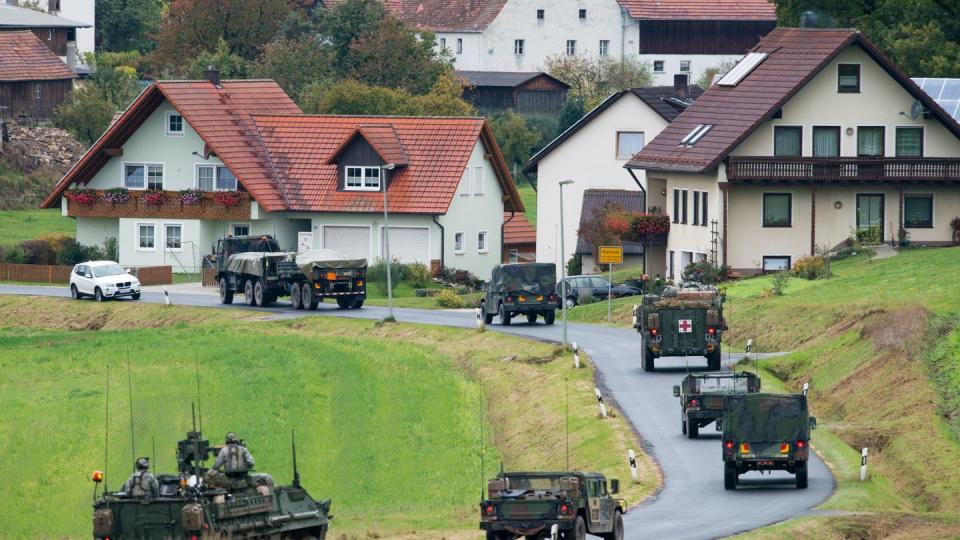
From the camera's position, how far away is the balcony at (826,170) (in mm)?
78750

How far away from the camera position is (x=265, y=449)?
169ft

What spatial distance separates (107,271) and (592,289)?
1824cm

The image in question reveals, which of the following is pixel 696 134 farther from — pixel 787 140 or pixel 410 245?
pixel 410 245

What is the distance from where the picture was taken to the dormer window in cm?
9294

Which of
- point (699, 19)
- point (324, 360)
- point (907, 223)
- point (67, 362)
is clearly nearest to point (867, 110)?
point (907, 223)

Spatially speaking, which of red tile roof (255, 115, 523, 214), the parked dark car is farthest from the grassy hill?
red tile roof (255, 115, 523, 214)

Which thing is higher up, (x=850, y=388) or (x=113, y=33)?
(x=113, y=33)

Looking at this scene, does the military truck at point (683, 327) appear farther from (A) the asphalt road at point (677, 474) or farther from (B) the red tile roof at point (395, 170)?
(B) the red tile roof at point (395, 170)

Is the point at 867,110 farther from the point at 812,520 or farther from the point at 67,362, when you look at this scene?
the point at 812,520

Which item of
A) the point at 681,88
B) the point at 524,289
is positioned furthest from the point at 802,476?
the point at 681,88

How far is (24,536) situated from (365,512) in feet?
22.0

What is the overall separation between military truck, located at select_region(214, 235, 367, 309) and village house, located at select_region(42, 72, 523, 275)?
36.4 ft

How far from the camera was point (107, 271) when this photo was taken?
81.9 metres

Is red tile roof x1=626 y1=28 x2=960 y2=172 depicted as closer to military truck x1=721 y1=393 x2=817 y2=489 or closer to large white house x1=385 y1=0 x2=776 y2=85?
military truck x1=721 y1=393 x2=817 y2=489
